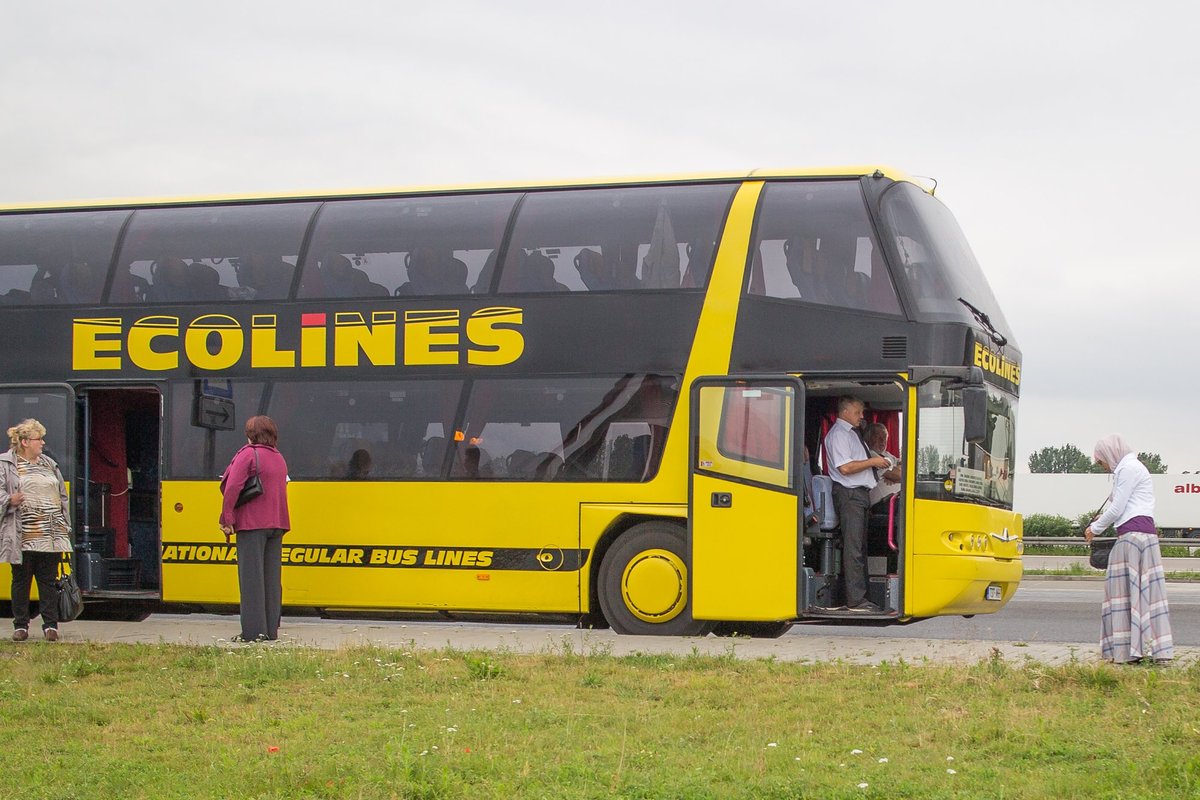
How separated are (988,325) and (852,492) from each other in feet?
6.08

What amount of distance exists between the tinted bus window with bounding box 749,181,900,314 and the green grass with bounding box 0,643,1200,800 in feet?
11.2

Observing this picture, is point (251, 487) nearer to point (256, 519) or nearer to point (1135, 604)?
point (256, 519)

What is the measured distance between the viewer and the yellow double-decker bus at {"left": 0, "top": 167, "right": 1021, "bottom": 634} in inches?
478

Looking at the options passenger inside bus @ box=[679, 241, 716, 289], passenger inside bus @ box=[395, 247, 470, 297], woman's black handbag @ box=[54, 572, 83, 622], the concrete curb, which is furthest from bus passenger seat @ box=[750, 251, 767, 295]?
woman's black handbag @ box=[54, 572, 83, 622]

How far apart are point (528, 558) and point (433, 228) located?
3117 millimetres

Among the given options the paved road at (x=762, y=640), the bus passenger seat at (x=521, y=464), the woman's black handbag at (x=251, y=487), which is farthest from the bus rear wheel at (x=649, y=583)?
the woman's black handbag at (x=251, y=487)

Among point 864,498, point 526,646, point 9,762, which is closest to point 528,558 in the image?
point 526,646

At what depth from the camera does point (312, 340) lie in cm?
1354

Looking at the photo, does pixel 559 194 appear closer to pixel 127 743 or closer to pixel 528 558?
pixel 528 558

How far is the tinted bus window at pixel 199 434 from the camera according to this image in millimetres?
13766

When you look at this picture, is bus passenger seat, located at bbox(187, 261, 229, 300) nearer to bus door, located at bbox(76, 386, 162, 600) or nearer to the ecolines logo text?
the ecolines logo text

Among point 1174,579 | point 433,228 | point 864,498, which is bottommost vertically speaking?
point 1174,579

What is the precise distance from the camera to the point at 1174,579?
975 inches

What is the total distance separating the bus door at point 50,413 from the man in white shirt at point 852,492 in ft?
23.3
